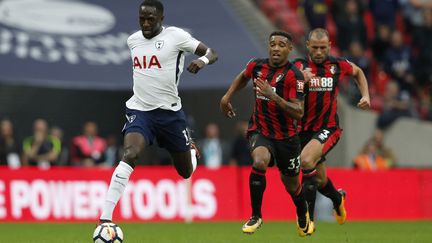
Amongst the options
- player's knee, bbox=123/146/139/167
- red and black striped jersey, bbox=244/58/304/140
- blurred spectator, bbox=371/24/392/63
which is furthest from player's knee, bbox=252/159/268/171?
blurred spectator, bbox=371/24/392/63

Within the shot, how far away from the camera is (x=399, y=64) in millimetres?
24141

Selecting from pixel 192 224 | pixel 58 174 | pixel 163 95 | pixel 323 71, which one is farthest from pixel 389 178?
pixel 163 95

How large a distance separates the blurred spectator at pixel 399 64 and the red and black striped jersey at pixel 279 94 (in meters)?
11.2

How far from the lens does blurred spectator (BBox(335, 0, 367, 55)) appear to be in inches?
966

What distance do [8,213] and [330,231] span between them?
20.6 ft

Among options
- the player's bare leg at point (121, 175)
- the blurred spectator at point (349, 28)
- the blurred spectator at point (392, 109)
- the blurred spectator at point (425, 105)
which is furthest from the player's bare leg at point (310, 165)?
the blurred spectator at point (349, 28)

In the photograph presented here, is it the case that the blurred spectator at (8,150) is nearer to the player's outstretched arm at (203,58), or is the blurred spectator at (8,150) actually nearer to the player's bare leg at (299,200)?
the player's bare leg at (299,200)

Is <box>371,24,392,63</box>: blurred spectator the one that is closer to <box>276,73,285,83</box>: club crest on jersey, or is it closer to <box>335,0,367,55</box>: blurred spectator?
<box>335,0,367,55</box>: blurred spectator

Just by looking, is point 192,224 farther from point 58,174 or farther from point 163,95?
point 163,95

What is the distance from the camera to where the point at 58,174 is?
20.2 metres

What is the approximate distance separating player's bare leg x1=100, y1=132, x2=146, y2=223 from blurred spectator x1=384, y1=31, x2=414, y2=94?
12.9 meters

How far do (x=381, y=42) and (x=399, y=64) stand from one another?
829mm

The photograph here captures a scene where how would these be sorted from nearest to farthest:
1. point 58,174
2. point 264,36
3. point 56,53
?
point 58,174 < point 56,53 < point 264,36

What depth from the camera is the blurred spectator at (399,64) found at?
24047 mm
